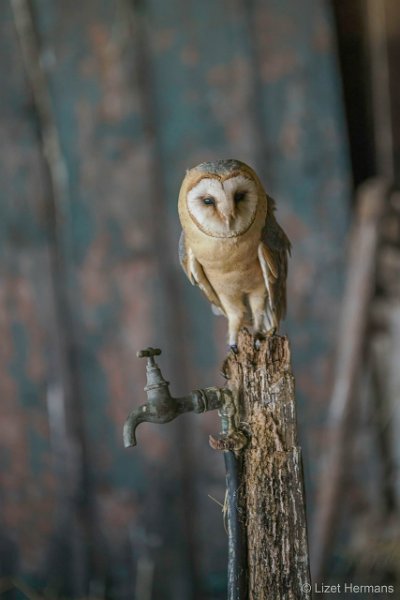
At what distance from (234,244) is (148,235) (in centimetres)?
124

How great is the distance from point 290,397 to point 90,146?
1.60 m

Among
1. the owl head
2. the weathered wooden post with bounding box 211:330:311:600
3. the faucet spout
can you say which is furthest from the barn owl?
the faucet spout

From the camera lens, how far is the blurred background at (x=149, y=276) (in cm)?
231

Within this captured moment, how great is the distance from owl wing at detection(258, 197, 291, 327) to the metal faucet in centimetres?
30

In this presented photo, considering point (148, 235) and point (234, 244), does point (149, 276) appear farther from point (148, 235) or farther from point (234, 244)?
point (234, 244)

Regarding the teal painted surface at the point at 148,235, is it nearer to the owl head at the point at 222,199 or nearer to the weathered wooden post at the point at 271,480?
the owl head at the point at 222,199

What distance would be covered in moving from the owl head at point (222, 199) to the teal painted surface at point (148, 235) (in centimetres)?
115

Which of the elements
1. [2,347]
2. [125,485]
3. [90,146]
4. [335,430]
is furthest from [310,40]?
[125,485]

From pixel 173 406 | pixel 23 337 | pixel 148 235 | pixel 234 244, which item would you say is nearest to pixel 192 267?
pixel 234 244

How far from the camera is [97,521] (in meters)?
2.51

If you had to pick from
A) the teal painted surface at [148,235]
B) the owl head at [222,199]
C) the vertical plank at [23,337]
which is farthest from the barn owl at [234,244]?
the vertical plank at [23,337]

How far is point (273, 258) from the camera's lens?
1300 millimetres

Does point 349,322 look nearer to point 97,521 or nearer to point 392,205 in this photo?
point 392,205

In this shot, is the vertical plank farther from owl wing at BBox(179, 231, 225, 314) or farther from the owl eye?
the owl eye
